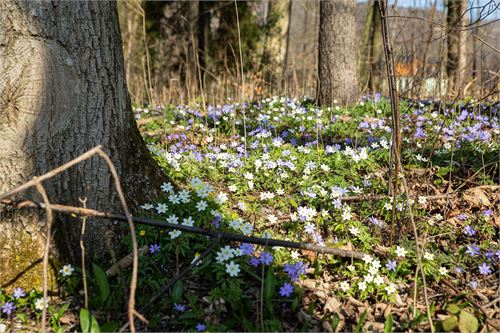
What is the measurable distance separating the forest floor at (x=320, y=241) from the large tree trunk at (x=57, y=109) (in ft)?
1.06

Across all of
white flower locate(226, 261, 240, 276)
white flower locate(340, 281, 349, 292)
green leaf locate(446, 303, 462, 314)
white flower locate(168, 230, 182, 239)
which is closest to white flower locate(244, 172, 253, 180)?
white flower locate(168, 230, 182, 239)

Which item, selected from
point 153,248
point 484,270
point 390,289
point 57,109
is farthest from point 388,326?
point 57,109

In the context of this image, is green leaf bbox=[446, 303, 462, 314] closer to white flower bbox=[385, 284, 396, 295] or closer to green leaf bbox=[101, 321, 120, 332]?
white flower bbox=[385, 284, 396, 295]

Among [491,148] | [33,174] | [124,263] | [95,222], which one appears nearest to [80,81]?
[33,174]

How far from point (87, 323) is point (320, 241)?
1.42 m

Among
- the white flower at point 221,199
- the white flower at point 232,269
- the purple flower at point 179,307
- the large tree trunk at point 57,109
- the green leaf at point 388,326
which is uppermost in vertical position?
the large tree trunk at point 57,109

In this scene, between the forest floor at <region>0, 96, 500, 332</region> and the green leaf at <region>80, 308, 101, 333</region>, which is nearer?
the green leaf at <region>80, 308, 101, 333</region>

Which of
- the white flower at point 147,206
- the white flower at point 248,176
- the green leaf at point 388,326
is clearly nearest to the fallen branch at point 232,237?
the white flower at point 147,206

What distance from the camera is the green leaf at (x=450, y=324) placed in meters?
2.20

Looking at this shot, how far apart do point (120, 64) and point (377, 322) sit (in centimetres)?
212

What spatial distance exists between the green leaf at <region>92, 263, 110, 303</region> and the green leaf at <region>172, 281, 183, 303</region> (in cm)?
35

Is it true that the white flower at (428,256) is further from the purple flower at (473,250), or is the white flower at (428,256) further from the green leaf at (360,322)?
the green leaf at (360,322)

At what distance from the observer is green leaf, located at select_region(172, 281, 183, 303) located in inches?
92.4

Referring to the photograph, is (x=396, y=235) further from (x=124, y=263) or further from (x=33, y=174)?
(x=33, y=174)
